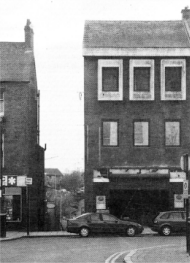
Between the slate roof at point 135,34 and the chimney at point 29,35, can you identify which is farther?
the chimney at point 29,35

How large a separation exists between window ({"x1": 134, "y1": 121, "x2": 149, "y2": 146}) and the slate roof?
508 cm

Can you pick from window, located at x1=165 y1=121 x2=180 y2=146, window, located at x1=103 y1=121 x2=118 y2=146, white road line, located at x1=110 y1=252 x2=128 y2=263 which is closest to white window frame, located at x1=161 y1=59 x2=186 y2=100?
window, located at x1=165 y1=121 x2=180 y2=146

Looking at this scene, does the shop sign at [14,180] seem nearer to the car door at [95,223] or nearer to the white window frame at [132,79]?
the car door at [95,223]

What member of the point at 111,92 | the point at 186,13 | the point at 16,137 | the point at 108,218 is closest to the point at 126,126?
the point at 111,92

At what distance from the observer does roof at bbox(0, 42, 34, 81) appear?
40406 millimetres

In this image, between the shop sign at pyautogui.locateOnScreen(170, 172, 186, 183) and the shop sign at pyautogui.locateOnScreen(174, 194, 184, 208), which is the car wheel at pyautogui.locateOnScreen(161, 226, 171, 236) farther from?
the shop sign at pyautogui.locateOnScreen(170, 172, 186, 183)

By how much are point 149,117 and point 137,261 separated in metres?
21.6

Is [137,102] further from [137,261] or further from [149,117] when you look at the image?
[137,261]

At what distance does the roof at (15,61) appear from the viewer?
4041cm

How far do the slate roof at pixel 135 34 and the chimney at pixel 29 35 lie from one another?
4.16 m

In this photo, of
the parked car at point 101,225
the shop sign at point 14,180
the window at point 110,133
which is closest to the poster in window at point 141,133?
the window at point 110,133

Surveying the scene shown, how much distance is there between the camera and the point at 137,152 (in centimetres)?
3988

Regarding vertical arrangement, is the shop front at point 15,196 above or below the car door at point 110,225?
above

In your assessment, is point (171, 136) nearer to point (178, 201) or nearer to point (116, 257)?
point (178, 201)
